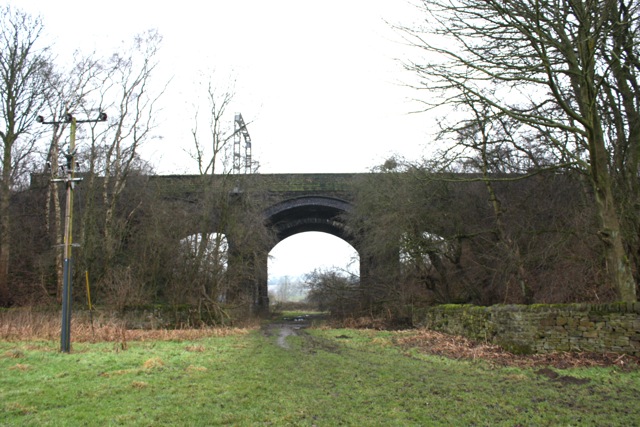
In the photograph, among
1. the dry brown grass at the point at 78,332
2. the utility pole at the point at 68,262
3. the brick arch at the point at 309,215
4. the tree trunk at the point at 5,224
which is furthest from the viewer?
the brick arch at the point at 309,215

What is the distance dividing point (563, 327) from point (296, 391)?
→ 19.6 ft

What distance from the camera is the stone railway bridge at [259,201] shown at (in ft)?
79.3

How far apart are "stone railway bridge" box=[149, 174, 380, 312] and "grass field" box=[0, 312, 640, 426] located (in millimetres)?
12969

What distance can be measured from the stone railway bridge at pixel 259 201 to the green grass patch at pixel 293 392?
1318cm

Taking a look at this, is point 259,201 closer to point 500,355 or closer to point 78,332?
point 78,332

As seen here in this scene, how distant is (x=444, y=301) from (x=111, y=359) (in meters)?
15.7

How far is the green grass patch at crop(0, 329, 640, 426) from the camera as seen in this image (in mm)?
5719

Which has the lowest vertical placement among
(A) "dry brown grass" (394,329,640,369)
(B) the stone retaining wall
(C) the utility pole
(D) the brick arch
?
(A) "dry brown grass" (394,329,640,369)

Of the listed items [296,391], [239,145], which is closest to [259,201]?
[239,145]

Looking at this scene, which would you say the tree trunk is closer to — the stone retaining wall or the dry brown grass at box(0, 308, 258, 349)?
the dry brown grass at box(0, 308, 258, 349)

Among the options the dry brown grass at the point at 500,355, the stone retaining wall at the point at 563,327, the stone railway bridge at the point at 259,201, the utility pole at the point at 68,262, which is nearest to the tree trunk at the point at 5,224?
the stone railway bridge at the point at 259,201

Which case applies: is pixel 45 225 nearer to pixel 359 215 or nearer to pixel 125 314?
pixel 125 314

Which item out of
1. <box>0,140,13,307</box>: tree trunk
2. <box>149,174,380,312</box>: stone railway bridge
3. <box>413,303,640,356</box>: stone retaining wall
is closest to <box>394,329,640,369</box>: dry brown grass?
<box>413,303,640,356</box>: stone retaining wall

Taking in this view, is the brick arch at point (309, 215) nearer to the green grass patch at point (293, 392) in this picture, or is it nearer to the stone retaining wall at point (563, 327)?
the stone retaining wall at point (563, 327)
